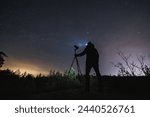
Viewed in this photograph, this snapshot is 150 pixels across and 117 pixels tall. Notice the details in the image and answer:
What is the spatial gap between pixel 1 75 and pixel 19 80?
1.41 metres

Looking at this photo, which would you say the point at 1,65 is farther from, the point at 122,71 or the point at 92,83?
the point at 122,71

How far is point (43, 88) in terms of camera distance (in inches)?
479

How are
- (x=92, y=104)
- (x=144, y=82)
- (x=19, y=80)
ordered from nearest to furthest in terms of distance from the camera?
(x=92, y=104), (x=144, y=82), (x=19, y=80)

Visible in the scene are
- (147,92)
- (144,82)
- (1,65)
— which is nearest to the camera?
(147,92)

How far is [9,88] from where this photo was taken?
1179 cm

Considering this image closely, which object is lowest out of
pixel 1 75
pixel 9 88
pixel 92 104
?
pixel 92 104

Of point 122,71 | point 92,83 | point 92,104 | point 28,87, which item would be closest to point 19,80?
point 28,87

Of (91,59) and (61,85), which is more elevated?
(91,59)

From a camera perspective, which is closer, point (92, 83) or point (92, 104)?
point (92, 104)

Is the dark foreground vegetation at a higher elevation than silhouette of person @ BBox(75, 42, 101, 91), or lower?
lower

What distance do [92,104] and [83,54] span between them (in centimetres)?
401

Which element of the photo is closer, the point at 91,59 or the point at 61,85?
the point at 91,59

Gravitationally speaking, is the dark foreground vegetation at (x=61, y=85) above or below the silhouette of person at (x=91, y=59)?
below

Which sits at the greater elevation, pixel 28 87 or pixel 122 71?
pixel 122 71
